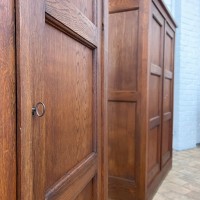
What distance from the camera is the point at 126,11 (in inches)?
76.6

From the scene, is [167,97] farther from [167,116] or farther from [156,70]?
[156,70]

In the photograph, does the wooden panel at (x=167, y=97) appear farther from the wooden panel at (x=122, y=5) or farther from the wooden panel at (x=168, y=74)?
the wooden panel at (x=122, y=5)

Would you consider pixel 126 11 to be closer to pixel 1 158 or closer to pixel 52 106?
pixel 52 106

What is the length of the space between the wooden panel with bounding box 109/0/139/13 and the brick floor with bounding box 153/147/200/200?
1.74 metres

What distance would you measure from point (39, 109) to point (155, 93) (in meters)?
1.82

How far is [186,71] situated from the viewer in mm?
3787

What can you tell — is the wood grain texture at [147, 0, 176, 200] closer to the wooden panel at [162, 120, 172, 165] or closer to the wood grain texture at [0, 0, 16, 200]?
the wooden panel at [162, 120, 172, 165]

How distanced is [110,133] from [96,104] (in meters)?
1.05

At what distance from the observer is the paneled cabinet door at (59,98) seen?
0.52m

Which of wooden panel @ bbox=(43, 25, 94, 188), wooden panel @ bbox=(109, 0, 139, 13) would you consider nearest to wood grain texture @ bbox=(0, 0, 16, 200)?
wooden panel @ bbox=(43, 25, 94, 188)

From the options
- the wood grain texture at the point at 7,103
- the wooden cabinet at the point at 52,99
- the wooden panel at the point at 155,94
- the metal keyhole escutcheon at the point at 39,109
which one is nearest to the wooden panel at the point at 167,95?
the wooden panel at the point at 155,94

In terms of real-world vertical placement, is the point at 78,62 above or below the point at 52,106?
above

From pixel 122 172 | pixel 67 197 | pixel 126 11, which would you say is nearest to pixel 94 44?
pixel 67 197

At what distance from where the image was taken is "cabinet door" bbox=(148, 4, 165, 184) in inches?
82.3
